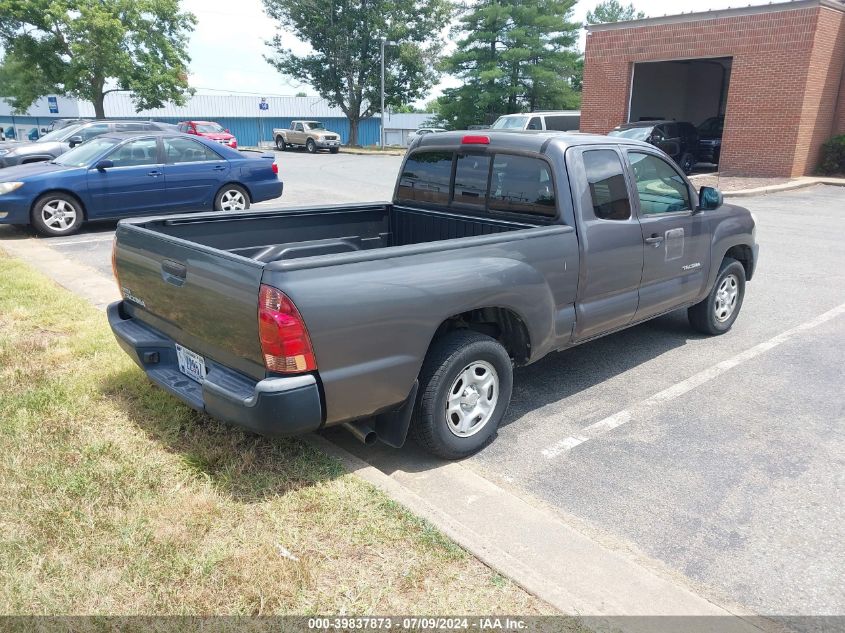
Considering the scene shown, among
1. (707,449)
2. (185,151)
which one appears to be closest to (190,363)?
(707,449)

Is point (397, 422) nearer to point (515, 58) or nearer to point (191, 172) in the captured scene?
point (191, 172)

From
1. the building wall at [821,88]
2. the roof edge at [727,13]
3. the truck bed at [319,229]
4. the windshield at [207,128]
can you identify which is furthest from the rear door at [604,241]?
the windshield at [207,128]

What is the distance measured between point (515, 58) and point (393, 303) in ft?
118

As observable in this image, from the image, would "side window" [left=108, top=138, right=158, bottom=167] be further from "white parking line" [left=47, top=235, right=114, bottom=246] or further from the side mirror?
the side mirror

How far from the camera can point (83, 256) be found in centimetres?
923

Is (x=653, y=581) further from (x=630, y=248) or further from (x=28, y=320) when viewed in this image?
(x=28, y=320)

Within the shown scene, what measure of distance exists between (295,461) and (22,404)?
1976 mm

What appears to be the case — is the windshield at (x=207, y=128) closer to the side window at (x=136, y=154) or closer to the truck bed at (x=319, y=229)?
the side window at (x=136, y=154)

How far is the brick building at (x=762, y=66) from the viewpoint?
19.0 m

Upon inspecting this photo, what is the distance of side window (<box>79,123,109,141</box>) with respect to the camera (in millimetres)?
18844

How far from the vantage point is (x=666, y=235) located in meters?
5.05

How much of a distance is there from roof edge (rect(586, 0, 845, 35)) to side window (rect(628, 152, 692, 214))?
17.4 metres

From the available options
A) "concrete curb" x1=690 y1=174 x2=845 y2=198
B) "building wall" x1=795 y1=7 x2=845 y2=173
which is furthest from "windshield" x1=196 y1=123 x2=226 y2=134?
"building wall" x1=795 y1=7 x2=845 y2=173

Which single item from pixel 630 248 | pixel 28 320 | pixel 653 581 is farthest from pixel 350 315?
pixel 28 320
